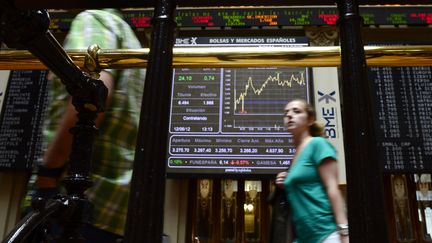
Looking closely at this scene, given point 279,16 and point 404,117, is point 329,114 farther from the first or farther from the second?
point 279,16

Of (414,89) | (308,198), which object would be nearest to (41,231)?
(308,198)

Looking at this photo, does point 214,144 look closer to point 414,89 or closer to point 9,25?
point 414,89

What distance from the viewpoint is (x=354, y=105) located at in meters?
0.57

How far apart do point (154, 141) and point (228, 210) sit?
11.1 ft

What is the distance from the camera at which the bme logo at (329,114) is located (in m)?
3.63

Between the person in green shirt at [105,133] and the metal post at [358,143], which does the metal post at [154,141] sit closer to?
the metal post at [358,143]

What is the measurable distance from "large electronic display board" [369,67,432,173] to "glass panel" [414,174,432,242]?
46cm

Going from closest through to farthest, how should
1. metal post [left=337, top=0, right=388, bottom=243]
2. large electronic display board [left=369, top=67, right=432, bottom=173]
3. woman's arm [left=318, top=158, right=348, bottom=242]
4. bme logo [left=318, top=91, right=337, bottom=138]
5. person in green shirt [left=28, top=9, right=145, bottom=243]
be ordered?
metal post [left=337, top=0, right=388, bottom=243] < person in green shirt [left=28, top=9, right=145, bottom=243] < woman's arm [left=318, top=158, right=348, bottom=242] < large electronic display board [left=369, top=67, right=432, bottom=173] < bme logo [left=318, top=91, right=337, bottom=138]

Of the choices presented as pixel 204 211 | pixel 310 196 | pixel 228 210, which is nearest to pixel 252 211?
pixel 228 210

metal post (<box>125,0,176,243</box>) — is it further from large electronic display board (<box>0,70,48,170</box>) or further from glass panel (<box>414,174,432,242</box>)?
glass panel (<box>414,174,432,242</box>)

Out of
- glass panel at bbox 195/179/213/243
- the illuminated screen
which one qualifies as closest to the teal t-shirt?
the illuminated screen

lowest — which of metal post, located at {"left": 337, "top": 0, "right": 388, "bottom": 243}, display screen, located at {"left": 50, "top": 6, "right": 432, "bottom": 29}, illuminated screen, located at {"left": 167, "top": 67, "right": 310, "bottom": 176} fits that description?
metal post, located at {"left": 337, "top": 0, "right": 388, "bottom": 243}

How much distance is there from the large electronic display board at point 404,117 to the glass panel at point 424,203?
46 centimetres

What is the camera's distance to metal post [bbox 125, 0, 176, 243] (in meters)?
0.55
